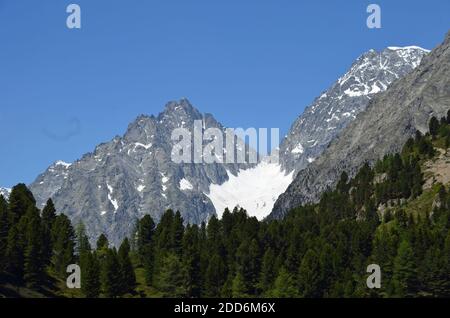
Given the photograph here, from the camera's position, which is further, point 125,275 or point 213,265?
point 213,265

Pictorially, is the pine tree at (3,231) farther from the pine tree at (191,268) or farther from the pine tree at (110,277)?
the pine tree at (191,268)

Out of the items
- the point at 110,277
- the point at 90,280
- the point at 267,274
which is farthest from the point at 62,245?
the point at 267,274

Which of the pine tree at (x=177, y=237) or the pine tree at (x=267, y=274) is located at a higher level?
the pine tree at (x=177, y=237)

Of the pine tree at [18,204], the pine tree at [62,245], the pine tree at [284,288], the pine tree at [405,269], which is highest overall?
the pine tree at [18,204]

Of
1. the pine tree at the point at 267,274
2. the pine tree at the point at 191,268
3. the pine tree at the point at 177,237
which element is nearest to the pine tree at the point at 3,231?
the pine tree at the point at 191,268

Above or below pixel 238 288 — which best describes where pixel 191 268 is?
above

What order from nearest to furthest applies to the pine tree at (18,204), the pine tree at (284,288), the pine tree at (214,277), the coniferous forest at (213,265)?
the coniferous forest at (213,265) → the pine tree at (284,288) → the pine tree at (214,277) → the pine tree at (18,204)

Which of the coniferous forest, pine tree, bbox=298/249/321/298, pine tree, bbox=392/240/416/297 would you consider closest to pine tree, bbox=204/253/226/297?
the coniferous forest

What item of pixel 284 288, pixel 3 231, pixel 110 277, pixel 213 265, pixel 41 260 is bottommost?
pixel 284 288

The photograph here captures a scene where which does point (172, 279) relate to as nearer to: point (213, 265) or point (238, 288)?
point (213, 265)

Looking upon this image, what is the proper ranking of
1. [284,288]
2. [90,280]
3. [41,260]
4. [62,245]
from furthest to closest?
1. [62,245]
2. [284,288]
3. [41,260]
4. [90,280]

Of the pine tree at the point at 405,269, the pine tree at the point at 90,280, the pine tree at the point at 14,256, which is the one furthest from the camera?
the pine tree at the point at 405,269

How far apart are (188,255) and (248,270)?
549 inches

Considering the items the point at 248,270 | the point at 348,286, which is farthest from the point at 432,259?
the point at 248,270
